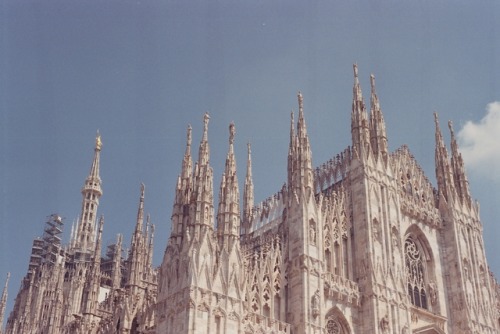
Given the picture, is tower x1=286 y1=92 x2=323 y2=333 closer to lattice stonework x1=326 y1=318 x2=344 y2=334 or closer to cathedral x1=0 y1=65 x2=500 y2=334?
cathedral x1=0 y1=65 x2=500 y2=334

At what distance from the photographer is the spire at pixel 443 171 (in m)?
44.7

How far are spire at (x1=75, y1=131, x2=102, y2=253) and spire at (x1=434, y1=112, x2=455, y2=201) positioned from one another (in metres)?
42.6

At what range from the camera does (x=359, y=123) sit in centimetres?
4069

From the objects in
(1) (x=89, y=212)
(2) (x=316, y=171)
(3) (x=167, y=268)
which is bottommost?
(3) (x=167, y=268)

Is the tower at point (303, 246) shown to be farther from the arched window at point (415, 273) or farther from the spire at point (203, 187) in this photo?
the arched window at point (415, 273)

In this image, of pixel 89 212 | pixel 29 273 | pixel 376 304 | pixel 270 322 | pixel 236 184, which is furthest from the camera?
pixel 89 212

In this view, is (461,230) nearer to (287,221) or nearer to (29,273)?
(287,221)

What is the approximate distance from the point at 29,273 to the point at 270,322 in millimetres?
47820

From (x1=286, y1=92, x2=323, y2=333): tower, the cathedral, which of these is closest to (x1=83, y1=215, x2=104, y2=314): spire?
the cathedral

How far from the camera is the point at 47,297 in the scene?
57.4 m

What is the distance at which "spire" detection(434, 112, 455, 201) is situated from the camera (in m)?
44.7

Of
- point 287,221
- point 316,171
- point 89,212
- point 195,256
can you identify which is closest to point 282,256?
point 287,221

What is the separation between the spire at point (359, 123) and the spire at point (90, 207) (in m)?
42.4

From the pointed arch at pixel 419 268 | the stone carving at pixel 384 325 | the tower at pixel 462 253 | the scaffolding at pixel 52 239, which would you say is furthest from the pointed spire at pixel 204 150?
the scaffolding at pixel 52 239
